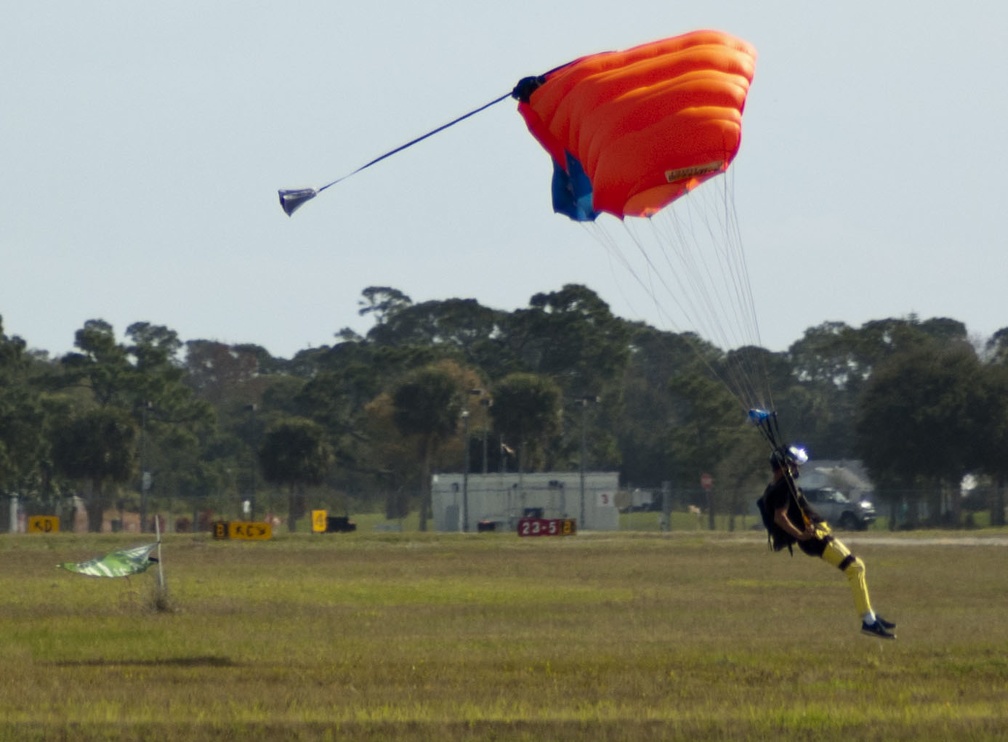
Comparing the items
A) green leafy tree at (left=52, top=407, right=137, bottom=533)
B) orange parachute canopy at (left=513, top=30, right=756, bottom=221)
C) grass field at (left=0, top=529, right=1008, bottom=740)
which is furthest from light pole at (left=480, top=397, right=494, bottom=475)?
orange parachute canopy at (left=513, top=30, right=756, bottom=221)

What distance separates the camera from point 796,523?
13812 millimetres

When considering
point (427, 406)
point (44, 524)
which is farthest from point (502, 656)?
point (427, 406)

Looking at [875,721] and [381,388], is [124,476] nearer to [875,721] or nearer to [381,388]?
[381,388]

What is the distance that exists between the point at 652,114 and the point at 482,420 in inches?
3002

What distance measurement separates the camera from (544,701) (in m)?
13.0

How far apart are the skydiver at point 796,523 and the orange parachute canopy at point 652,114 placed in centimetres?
328

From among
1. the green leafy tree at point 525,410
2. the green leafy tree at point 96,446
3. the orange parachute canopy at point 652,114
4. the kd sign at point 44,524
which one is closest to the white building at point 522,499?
the green leafy tree at point 525,410

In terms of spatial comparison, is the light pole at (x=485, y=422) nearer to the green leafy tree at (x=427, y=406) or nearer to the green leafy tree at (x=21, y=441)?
the green leafy tree at (x=427, y=406)

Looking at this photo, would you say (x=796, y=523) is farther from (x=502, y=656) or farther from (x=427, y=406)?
(x=427, y=406)

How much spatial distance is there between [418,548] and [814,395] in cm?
7783

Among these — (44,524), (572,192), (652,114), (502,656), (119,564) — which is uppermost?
(652,114)

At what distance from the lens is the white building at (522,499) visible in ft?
229

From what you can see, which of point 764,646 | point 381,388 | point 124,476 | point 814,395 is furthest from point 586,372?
point 764,646

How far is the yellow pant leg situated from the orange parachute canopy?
12.9 feet
